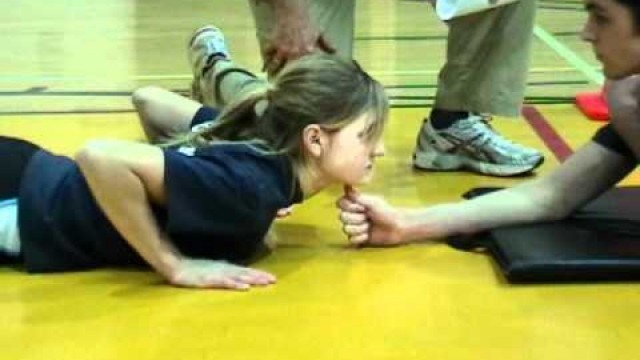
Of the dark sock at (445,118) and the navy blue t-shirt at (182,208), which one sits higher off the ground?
the navy blue t-shirt at (182,208)

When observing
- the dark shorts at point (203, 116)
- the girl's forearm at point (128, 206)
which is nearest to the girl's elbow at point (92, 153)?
the girl's forearm at point (128, 206)

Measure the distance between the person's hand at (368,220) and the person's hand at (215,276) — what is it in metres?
0.19

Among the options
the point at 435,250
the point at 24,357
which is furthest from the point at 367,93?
the point at 24,357

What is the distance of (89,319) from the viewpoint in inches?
69.2

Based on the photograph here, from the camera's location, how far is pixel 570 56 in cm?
400

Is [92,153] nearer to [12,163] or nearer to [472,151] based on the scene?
[12,163]

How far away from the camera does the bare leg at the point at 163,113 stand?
7.76 feet

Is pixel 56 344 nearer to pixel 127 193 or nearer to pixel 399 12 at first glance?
pixel 127 193

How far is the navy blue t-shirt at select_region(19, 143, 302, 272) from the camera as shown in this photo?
1.85 metres

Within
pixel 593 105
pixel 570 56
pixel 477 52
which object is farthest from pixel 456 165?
pixel 570 56

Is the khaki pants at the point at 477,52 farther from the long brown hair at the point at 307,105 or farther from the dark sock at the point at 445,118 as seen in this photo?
the long brown hair at the point at 307,105

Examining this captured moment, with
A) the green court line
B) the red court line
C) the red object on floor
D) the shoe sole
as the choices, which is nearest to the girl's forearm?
the shoe sole

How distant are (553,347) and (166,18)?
12.0ft

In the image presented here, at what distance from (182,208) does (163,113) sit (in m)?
0.62
